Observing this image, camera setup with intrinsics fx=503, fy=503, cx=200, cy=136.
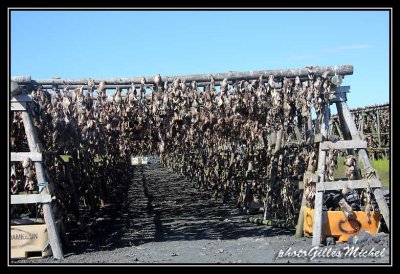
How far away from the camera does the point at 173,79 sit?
26.4 feet

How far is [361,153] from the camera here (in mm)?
8188

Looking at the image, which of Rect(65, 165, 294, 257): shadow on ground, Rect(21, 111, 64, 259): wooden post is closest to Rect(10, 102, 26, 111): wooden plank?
Rect(21, 111, 64, 259): wooden post

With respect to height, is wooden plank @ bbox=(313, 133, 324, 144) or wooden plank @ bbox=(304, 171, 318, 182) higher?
wooden plank @ bbox=(313, 133, 324, 144)

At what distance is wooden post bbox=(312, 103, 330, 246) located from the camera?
8008 mm

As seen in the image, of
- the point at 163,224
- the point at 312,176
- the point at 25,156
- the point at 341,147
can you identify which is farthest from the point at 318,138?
the point at 163,224

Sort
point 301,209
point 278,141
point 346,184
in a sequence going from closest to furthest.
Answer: point 346,184, point 301,209, point 278,141

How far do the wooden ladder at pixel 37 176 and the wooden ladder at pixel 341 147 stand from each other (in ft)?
13.4

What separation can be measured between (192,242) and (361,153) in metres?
3.46

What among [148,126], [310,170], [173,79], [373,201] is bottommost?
[373,201]

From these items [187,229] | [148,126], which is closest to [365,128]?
[187,229]

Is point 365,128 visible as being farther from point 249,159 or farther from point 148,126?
point 148,126

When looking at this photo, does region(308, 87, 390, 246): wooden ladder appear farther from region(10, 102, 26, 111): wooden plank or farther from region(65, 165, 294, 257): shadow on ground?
region(10, 102, 26, 111): wooden plank

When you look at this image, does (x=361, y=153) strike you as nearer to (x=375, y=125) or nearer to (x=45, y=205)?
(x=45, y=205)

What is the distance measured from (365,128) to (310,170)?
16966 mm
